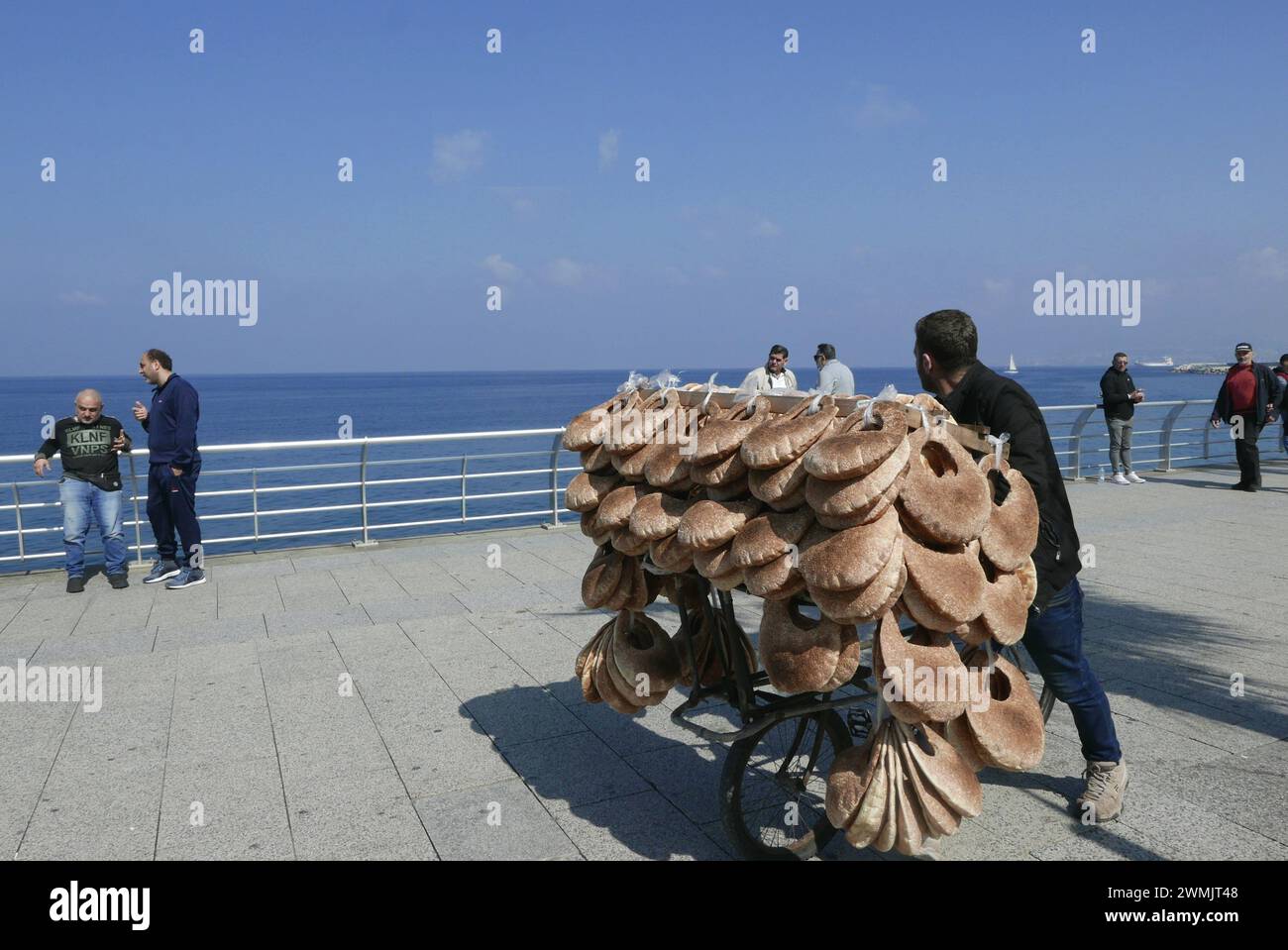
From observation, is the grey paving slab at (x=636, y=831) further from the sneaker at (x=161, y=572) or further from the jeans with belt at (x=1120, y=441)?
the jeans with belt at (x=1120, y=441)

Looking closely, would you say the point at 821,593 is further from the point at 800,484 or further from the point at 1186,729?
the point at 1186,729

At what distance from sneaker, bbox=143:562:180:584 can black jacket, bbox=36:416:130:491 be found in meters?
0.82

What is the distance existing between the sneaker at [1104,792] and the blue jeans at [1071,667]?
0.13ft

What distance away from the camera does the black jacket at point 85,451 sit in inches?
320

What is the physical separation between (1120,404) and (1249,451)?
5.75ft

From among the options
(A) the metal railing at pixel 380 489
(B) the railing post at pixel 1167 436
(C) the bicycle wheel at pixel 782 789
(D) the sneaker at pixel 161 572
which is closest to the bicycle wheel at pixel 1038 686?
(C) the bicycle wheel at pixel 782 789

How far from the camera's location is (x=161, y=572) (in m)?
8.61

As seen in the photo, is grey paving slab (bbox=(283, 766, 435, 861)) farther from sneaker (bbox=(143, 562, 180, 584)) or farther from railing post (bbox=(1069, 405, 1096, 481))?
railing post (bbox=(1069, 405, 1096, 481))

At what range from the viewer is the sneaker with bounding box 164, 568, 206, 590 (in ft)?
27.1

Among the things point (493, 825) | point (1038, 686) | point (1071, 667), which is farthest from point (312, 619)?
point (1071, 667)

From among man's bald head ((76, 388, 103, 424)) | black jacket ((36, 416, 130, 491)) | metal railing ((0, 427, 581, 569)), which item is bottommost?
metal railing ((0, 427, 581, 569))

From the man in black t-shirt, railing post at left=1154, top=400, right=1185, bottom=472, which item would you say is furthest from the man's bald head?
railing post at left=1154, top=400, right=1185, bottom=472

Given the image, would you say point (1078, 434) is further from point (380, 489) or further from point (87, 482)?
point (380, 489)
